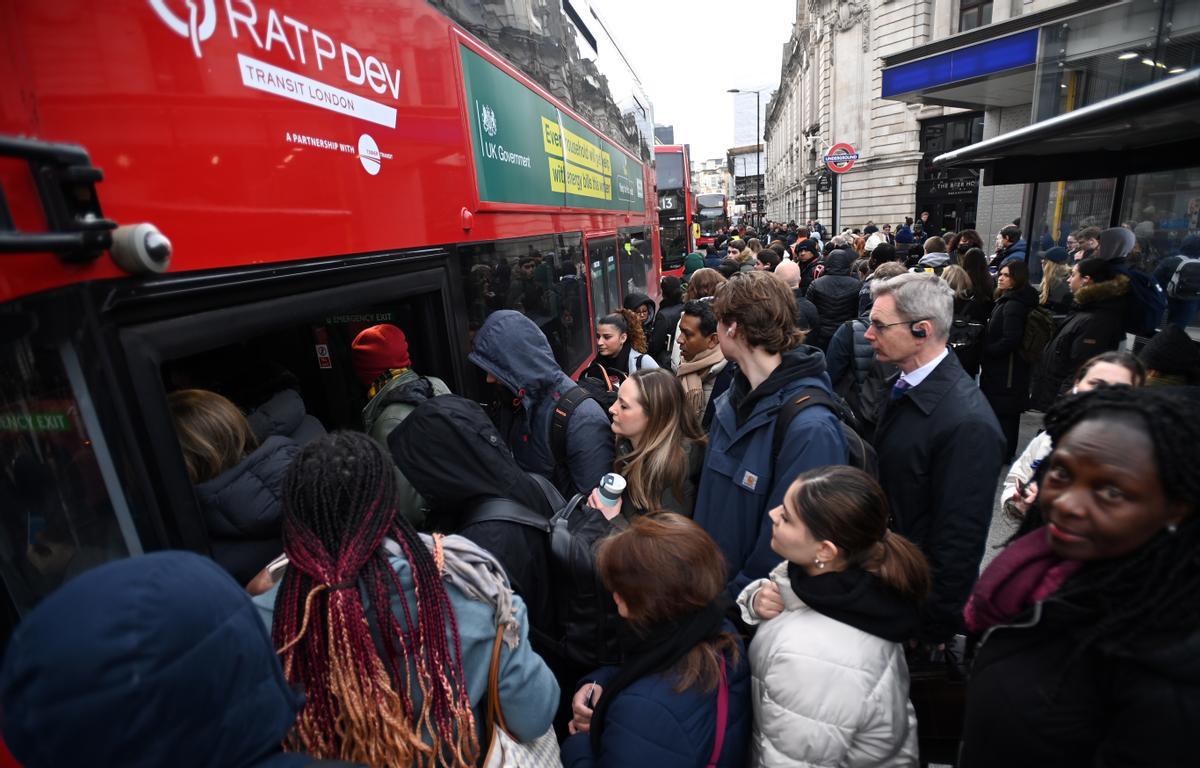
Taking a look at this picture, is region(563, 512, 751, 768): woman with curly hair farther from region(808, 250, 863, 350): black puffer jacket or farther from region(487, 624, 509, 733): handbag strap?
region(808, 250, 863, 350): black puffer jacket

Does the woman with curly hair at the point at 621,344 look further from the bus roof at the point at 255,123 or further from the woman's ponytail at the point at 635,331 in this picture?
the bus roof at the point at 255,123

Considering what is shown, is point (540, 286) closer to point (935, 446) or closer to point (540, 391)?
point (540, 391)

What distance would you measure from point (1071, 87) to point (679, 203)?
1034 cm

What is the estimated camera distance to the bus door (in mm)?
6285

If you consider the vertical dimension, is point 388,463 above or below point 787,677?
above

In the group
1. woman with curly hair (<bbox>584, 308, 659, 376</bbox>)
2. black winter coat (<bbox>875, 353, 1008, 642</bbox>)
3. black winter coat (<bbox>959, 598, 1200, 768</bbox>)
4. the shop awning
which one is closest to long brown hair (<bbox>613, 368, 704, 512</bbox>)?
black winter coat (<bbox>875, 353, 1008, 642</bbox>)

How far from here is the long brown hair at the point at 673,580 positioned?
1625 millimetres

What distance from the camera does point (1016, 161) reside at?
6.25 meters

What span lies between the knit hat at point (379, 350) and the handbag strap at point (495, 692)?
1768 millimetres

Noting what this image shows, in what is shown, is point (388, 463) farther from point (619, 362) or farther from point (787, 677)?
point (619, 362)

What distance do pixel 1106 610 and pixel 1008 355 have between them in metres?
4.73

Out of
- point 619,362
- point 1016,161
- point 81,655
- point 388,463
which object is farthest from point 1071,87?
point 81,655

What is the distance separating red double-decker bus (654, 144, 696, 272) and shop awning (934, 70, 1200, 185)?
1067cm

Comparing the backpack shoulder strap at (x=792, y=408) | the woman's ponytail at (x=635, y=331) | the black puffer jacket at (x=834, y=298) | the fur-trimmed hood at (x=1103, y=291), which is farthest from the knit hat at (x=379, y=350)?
the fur-trimmed hood at (x=1103, y=291)
